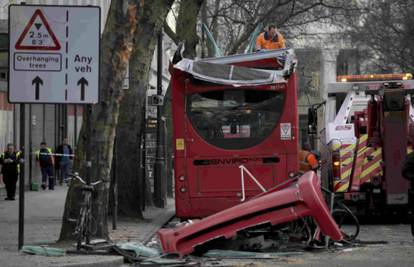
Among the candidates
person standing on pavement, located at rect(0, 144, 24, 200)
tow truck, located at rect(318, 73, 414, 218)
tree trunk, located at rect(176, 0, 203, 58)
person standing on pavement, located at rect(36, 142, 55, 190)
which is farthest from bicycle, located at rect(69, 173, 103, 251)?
person standing on pavement, located at rect(36, 142, 55, 190)

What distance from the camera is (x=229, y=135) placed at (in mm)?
14969

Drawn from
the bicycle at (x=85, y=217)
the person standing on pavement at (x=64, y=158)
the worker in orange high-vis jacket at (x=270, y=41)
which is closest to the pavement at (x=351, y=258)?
the bicycle at (x=85, y=217)

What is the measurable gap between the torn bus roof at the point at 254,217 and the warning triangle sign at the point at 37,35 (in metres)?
3.25

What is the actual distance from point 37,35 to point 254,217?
4.03 m

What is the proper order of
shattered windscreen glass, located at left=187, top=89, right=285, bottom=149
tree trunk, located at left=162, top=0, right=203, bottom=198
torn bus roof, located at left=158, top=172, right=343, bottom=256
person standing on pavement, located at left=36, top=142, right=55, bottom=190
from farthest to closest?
person standing on pavement, located at left=36, top=142, right=55, bottom=190
tree trunk, located at left=162, top=0, right=203, bottom=198
shattered windscreen glass, located at left=187, top=89, right=285, bottom=149
torn bus roof, located at left=158, top=172, right=343, bottom=256

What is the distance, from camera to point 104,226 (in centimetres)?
1258

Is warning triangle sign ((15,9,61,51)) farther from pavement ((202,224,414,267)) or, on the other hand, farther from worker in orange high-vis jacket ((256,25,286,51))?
worker in orange high-vis jacket ((256,25,286,51))

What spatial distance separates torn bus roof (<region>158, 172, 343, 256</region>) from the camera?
435 inches

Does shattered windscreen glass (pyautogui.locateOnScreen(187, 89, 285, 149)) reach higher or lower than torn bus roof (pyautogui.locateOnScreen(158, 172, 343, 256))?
higher

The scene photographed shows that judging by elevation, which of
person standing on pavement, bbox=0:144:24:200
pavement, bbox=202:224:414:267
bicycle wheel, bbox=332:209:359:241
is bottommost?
pavement, bbox=202:224:414:267

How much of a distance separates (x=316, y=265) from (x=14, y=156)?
13041 millimetres

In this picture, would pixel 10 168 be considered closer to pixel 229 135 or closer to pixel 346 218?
pixel 229 135

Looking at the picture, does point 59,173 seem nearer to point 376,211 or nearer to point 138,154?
point 138,154

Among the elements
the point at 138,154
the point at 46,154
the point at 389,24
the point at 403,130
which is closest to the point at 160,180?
the point at 138,154
